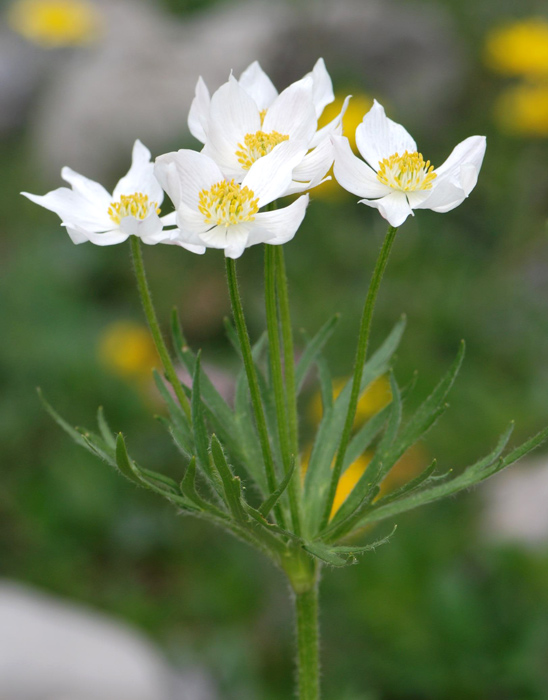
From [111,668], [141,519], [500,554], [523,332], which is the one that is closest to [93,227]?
[111,668]

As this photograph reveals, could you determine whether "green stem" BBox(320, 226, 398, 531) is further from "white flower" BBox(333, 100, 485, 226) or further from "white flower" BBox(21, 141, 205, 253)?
"white flower" BBox(21, 141, 205, 253)

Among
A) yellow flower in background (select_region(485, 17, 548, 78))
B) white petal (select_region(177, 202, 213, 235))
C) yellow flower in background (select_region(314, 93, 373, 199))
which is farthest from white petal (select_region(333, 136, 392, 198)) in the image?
yellow flower in background (select_region(485, 17, 548, 78))

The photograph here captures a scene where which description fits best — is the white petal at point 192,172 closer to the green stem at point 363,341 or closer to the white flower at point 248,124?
the white flower at point 248,124

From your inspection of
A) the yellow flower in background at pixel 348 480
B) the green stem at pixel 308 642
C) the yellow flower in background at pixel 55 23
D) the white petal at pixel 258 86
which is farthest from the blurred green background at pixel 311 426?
the yellow flower in background at pixel 55 23

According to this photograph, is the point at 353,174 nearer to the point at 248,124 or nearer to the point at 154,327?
the point at 248,124

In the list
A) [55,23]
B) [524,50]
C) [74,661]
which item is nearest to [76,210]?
[74,661]
